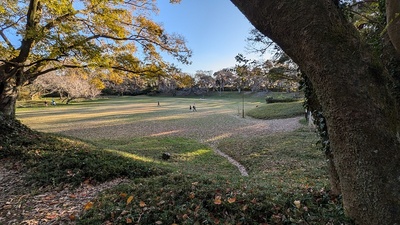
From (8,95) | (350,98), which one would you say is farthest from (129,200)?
(8,95)

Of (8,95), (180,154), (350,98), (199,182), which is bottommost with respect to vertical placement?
(180,154)

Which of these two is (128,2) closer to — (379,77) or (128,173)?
(128,173)

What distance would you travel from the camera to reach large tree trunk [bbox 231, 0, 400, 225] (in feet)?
6.46

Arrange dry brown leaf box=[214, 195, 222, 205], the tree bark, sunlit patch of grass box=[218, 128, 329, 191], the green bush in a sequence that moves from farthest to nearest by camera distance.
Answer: the green bush → sunlit patch of grass box=[218, 128, 329, 191] → dry brown leaf box=[214, 195, 222, 205] → the tree bark

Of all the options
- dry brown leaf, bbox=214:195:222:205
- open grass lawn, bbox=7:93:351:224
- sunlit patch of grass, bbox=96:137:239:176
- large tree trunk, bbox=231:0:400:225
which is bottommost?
sunlit patch of grass, bbox=96:137:239:176

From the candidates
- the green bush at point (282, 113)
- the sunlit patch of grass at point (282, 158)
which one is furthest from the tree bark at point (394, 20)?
the green bush at point (282, 113)

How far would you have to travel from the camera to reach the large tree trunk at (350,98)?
77.5 inches

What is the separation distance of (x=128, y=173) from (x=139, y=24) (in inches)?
290

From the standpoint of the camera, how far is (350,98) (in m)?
2.02

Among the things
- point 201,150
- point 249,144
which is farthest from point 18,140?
point 249,144

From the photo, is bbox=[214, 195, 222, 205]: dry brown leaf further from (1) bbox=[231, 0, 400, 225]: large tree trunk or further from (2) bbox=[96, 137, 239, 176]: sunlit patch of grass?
(2) bbox=[96, 137, 239, 176]: sunlit patch of grass

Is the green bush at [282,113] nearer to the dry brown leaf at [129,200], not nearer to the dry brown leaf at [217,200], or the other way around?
the dry brown leaf at [217,200]

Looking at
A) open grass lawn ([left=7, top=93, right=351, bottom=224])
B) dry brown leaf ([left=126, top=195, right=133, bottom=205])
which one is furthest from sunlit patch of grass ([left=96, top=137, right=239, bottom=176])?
dry brown leaf ([left=126, top=195, right=133, bottom=205])

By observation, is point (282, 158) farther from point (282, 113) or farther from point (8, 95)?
point (282, 113)
